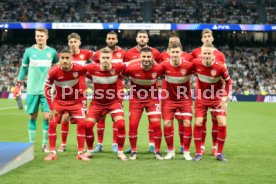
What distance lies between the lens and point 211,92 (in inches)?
344

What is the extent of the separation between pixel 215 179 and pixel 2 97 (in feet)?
100

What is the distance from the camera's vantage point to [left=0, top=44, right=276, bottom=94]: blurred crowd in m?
36.5

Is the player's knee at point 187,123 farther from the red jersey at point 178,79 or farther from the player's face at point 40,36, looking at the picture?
the player's face at point 40,36

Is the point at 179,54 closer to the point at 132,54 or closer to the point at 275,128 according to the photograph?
the point at 132,54

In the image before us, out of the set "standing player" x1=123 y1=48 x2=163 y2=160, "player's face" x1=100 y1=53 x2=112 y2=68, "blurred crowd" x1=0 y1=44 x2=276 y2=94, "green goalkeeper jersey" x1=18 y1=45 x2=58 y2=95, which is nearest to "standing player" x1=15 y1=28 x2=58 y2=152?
"green goalkeeper jersey" x1=18 y1=45 x2=58 y2=95

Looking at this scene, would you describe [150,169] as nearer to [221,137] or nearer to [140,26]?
[221,137]

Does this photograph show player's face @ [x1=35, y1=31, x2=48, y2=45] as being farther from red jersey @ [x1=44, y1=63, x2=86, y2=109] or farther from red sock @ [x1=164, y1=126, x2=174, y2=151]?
red sock @ [x1=164, y1=126, x2=174, y2=151]

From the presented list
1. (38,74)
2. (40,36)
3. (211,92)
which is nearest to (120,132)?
(211,92)

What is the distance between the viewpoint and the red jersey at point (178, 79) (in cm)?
862

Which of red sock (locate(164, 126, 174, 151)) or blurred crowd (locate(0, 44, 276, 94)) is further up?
red sock (locate(164, 126, 174, 151))

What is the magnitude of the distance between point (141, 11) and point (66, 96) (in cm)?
3159

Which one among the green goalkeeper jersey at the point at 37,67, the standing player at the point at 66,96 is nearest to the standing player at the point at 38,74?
the green goalkeeper jersey at the point at 37,67

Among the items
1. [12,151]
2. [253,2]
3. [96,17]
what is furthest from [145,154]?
[253,2]

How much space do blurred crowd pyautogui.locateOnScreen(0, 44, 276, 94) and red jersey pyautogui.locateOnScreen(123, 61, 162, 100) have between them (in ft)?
91.2
